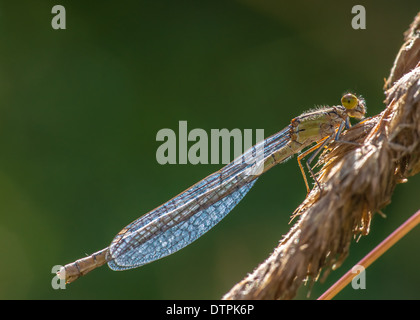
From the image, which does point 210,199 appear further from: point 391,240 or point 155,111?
point 391,240

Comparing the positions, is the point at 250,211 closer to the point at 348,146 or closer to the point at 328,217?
the point at 348,146

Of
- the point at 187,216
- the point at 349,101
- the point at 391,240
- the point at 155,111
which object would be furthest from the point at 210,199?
the point at 391,240

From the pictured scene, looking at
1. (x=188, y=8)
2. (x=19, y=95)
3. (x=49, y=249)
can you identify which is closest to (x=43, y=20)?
(x=19, y=95)

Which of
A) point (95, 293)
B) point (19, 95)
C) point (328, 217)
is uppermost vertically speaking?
point (19, 95)

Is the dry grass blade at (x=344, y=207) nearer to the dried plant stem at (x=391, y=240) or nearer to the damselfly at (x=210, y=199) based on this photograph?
the dried plant stem at (x=391, y=240)

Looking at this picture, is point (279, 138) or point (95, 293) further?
point (95, 293)

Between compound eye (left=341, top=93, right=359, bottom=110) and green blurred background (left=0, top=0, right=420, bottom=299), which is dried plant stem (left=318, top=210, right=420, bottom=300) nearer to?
compound eye (left=341, top=93, right=359, bottom=110)

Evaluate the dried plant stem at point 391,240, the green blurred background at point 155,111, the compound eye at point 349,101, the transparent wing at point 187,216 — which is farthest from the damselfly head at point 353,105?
the dried plant stem at point 391,240
